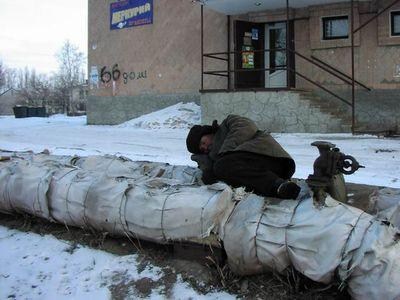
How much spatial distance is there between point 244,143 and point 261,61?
40.2 ft

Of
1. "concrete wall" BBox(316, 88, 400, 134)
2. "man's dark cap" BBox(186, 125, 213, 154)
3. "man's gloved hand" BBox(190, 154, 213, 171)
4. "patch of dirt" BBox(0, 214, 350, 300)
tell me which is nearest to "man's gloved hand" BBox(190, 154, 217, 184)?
"man's gloved hand" BBox(190, 154, 213, 171)

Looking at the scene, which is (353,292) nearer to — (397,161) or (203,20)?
(397,161)

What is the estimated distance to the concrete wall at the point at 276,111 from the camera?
1304 centimetres

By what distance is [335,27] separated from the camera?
47.0ft

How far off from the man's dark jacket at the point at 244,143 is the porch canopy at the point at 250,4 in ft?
34.5

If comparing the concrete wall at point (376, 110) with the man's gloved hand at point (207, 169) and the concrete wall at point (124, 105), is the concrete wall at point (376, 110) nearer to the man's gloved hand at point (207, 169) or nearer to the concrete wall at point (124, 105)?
the concrete wall at point (124, 105)

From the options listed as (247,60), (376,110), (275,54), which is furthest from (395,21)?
(247,60)

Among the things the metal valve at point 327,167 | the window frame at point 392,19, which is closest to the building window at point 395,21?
the window frame at point 392,19

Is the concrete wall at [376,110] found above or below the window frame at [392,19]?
below

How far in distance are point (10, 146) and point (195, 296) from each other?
9526mm

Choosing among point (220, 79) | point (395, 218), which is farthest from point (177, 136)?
point (395, 218)

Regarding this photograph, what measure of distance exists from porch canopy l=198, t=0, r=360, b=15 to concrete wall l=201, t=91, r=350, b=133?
8.29 feet

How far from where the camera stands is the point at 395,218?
12.0ft

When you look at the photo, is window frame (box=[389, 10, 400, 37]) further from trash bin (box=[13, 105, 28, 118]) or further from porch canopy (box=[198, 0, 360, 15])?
trash bin (box=[13, 105, 28, 118])
